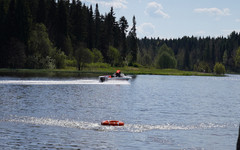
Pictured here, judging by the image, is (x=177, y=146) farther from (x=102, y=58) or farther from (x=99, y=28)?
(x=99, y=28)

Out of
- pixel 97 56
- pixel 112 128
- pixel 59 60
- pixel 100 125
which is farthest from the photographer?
pixel 97 56

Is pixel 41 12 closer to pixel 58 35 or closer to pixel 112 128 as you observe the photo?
pixel 58 35

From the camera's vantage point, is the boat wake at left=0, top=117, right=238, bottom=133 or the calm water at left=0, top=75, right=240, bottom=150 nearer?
the calm water at left=0, top=75, right=240, bottom=150

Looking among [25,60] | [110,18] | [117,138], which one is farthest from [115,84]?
[110,18]

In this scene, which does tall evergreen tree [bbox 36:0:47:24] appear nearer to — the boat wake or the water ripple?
the water ripple

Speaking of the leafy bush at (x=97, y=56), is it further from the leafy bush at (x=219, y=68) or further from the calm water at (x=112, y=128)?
the calm water at (x=112, y=128)

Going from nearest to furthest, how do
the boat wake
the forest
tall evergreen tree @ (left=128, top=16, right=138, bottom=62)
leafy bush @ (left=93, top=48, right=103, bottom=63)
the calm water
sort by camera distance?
the calm water, the boat wake, the forest, leafy bush @ (left=93, top=48, right=103, bottom=63), tall evergreen tree @ (left=128, top=16, right=138, bottom=62)

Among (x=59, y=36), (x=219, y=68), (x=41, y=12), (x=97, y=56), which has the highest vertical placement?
(x=41, y=12)

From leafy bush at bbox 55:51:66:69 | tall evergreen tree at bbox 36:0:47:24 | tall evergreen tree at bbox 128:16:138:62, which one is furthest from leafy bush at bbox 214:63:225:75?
tall evergreen tree at bbox 36:0:47:24

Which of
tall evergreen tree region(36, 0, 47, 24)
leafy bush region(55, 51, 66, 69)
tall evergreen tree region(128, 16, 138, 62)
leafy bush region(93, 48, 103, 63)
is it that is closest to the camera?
leafy bush region(55, 51, 66, 69)

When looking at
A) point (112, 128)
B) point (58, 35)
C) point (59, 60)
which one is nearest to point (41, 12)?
point (58, 35)

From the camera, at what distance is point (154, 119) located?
30.9m

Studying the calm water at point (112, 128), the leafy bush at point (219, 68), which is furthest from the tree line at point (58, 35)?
the calm water at point (112, 128)

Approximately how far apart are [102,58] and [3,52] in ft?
179
